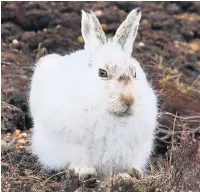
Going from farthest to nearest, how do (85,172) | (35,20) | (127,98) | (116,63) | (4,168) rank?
(35,20)
(4,168)
(85,172)
(116,63)
(127,98)

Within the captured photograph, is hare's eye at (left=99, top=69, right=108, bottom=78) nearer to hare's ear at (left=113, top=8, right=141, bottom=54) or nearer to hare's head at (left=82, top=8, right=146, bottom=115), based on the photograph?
hare's head at (left=82, top=8, right=146, bottom=115)

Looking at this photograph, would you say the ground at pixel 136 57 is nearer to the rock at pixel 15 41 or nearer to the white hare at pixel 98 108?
the rock at pixel 15 41

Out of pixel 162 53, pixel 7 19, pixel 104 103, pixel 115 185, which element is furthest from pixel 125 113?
pixel 7 19

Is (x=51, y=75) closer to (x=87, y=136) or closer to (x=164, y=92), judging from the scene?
(x=87, y=136)

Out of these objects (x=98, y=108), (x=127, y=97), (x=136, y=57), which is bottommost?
(x=136, y=57)

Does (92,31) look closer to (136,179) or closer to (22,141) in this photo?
(136,179)

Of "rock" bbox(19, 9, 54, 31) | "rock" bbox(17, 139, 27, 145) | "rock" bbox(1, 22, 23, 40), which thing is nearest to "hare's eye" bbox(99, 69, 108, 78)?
"rock" bbox(17, 139, 27, 145)

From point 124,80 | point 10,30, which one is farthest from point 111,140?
point 10,30

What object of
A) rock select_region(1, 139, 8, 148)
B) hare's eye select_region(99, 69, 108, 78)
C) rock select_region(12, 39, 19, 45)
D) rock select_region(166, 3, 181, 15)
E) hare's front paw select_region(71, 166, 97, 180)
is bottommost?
rock select_region(166, 3, 181, 15)
